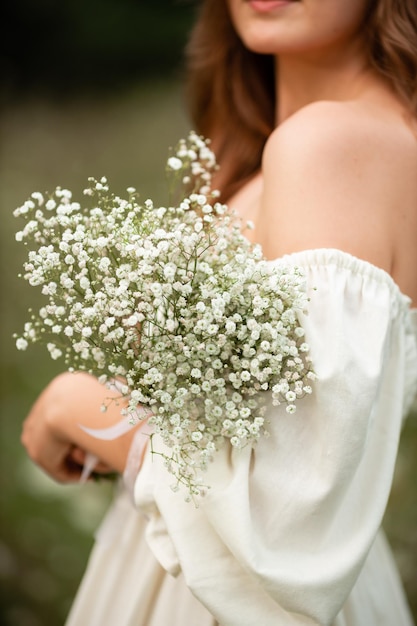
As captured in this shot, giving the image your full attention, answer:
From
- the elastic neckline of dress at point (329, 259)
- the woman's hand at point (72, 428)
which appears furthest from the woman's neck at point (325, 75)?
the woman's hand at point (72, 428)

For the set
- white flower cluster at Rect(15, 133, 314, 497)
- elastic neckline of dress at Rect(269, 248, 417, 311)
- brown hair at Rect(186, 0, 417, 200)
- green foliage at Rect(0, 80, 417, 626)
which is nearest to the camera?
white flower cluster at Rect(15, 133, 314, 497)

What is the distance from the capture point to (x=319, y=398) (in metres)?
1.25

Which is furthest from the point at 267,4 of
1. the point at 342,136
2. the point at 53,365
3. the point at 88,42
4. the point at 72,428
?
the point at 88,42

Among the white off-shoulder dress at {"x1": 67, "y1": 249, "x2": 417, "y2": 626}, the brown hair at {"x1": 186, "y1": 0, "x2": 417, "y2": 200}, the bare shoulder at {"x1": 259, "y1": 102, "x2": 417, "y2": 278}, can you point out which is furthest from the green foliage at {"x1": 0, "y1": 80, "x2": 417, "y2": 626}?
the bare shoulder at {"x1": 259, "y1": 102, "x2": 417, "y2": 278}

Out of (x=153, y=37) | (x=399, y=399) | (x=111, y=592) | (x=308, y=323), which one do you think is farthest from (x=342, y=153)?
(x=153, y=37)

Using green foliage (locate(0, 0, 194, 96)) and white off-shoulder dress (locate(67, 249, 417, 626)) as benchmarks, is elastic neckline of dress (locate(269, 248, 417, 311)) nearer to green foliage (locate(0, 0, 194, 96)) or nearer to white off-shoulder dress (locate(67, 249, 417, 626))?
white off-shoulder dress (locate(67, 249, 417, 626))

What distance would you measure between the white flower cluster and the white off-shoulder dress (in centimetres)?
5

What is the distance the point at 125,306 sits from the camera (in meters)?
1.14

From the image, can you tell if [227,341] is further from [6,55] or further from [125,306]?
[6,55]

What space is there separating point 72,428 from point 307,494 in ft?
1.77

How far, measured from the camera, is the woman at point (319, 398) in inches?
49.0

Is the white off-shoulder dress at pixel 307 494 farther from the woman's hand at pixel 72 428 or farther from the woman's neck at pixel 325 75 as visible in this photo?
the woman's neck at pixel 325 75

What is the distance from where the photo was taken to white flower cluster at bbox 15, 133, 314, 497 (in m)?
1.15

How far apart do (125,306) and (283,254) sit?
1.03ft
